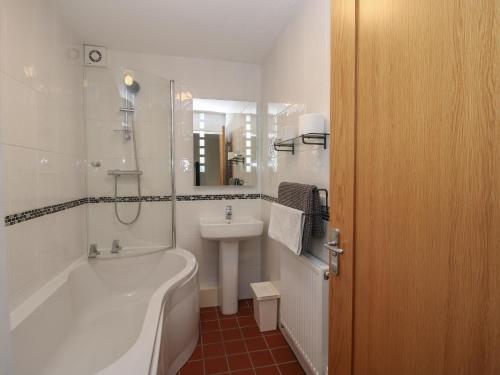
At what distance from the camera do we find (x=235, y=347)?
1995mm

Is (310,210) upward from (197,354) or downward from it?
upward

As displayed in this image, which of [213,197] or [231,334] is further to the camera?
[213,197]

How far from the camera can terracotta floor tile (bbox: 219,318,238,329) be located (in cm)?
227

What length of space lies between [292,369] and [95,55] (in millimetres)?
2955


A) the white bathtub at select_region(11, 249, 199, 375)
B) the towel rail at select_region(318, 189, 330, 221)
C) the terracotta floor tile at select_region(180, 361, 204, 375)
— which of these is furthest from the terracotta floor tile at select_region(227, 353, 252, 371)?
the towel rail at select_region(318, 189, 330, 221)

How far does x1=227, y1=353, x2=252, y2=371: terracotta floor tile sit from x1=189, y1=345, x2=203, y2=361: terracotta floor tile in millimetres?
210

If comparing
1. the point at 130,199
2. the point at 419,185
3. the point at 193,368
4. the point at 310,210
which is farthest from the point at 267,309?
the point at 419,185

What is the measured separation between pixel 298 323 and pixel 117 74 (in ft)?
8.12

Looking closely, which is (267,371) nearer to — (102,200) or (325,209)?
(325,209)

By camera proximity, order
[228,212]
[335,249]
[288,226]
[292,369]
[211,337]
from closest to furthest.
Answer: [335,249] < [288,226] < [292,369] < [211,337] < [228,212]

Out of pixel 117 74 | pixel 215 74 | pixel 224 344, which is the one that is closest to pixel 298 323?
pixel 224 344

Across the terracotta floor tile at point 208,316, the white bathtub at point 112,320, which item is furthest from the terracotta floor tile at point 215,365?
the terracotta floor tile at point 208,316

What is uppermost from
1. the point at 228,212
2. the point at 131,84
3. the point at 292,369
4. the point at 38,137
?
the point at 131,84

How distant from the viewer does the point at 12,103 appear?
1.32m
